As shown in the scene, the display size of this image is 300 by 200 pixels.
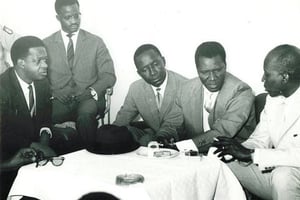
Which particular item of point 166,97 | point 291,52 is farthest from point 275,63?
point 166,97

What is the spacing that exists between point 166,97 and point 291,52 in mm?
1369

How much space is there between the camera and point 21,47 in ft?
13.8

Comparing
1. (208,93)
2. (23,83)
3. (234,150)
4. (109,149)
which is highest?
(23,83)

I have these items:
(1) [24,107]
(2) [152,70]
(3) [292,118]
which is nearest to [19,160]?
(1) [24,107]

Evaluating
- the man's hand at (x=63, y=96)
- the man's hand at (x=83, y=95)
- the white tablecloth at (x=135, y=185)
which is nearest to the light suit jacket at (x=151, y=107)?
the man's hand at (x=83, y=95)

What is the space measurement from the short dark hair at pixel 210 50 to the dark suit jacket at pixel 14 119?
1629 mm

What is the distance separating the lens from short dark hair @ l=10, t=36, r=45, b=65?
4180 mm

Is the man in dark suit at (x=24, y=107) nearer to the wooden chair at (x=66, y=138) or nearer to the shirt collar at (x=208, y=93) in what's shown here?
the wooden chair at (x=66, y=138)

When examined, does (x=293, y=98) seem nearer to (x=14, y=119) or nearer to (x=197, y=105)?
(x=197, y=105)

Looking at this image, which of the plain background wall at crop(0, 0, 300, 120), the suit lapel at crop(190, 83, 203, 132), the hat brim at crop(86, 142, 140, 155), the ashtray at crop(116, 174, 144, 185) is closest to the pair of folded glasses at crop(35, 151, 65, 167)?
the hat brim at crop(86, 142, 140, 155)

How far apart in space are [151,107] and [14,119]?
136 centimetres

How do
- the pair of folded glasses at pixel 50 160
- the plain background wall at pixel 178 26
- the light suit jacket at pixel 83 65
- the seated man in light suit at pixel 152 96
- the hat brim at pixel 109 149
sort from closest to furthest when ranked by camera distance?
the pair of folded glasses at pixel 50 160 < the hat brim at pixel 109 149 < the plain background wall at pixel 178 26 < the seated man in light suit at pixel 152 96 < the light suit jacket at pixel 83 65

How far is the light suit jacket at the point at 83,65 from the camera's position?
4.50m

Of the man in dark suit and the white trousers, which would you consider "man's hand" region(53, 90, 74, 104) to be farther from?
the white trousers
